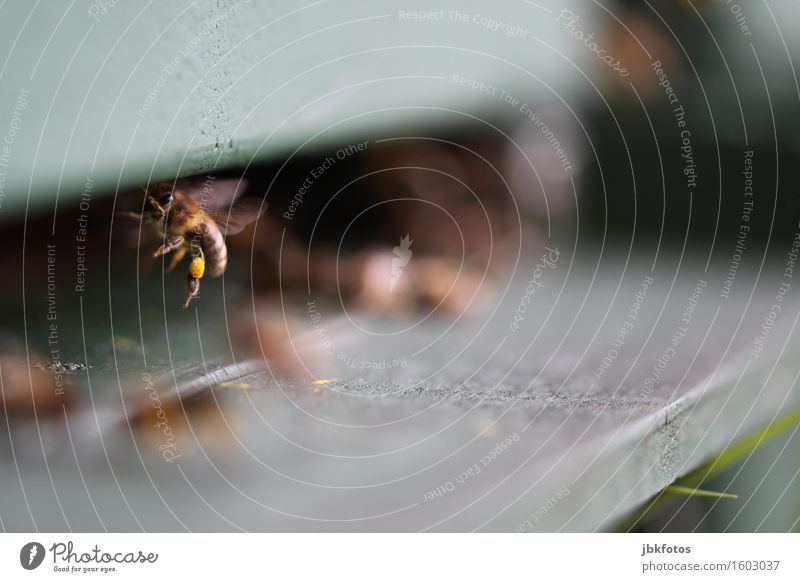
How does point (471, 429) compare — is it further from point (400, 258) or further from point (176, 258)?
point (176, 258)

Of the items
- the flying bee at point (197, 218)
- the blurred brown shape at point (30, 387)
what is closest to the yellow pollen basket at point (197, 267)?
the flying bee at point (197, 218)

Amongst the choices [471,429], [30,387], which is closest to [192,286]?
[30,387]

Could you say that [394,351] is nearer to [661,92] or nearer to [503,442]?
[503,442]

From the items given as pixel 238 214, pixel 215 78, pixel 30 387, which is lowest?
pixel 30 387

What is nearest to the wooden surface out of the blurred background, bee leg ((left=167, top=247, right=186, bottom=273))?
the blurred background

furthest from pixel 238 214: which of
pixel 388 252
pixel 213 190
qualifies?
pixel 388 252

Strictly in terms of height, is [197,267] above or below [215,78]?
below
